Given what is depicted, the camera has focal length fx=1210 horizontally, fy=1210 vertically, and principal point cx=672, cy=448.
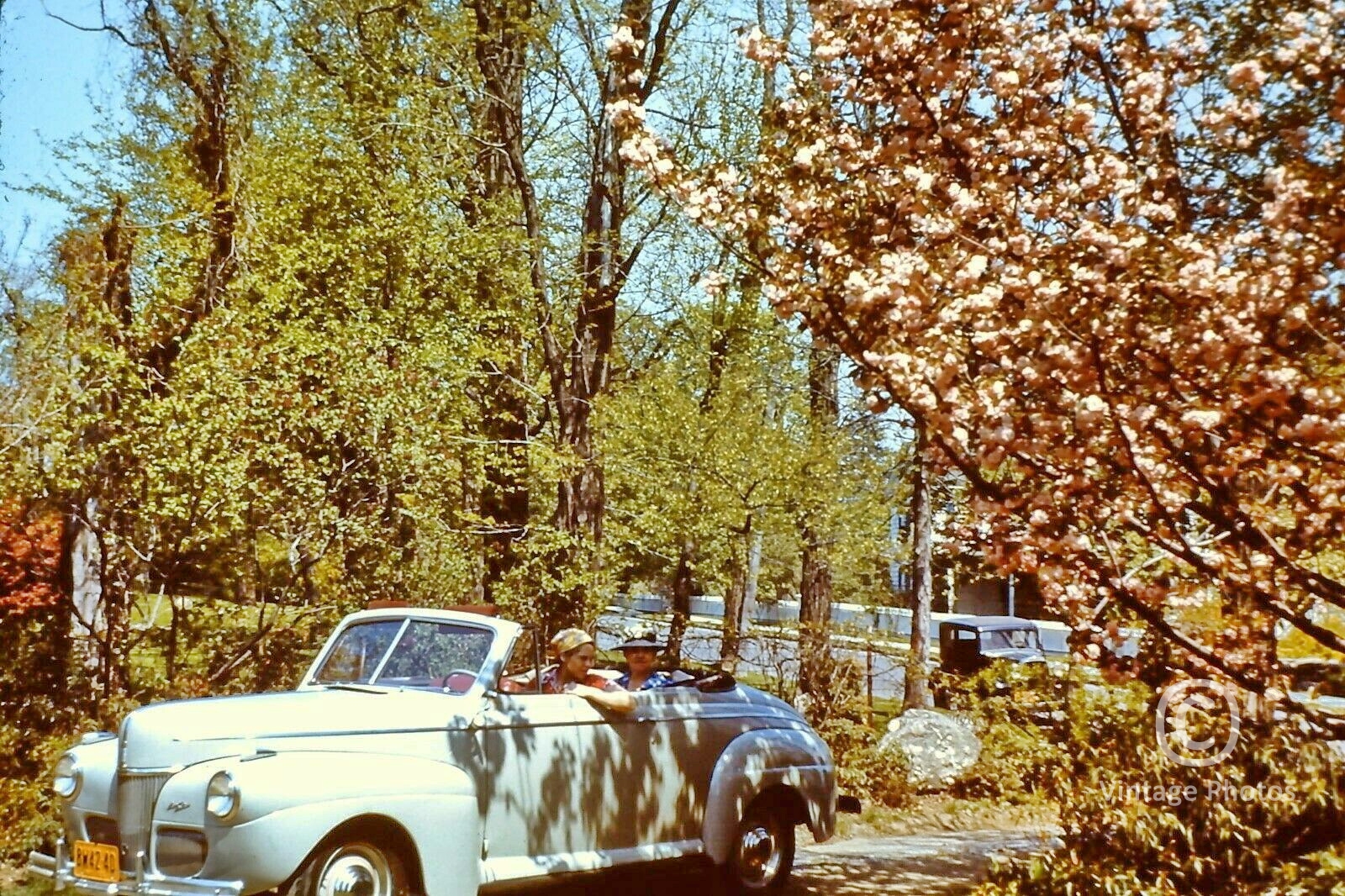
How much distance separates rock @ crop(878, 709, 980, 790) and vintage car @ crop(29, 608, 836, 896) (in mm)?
5527

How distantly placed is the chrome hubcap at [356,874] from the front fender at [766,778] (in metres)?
2.43

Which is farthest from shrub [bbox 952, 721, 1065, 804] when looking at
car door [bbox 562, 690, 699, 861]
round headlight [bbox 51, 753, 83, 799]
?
round headlight [bbox 51, 753, 83, 799]

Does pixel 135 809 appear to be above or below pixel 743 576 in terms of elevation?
below

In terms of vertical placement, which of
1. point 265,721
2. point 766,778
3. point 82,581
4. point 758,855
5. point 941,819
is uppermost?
point 82,581

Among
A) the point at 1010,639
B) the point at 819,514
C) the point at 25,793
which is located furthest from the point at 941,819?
the point at 1010,639

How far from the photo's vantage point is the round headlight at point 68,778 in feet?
19.6

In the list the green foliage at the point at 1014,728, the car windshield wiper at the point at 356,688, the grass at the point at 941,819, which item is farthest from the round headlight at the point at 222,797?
the grass at the point at 941,819

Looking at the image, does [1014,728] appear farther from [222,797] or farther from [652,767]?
[222,797]

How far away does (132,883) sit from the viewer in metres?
5.54

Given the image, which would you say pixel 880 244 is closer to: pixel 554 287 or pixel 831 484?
pixel 554 287

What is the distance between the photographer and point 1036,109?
7176 mm

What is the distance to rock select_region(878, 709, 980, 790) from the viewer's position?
13.6m

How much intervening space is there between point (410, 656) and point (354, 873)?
142 cm

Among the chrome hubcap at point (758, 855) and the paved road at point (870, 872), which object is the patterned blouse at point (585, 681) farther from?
the chrome hubcap at point (758, 855)
